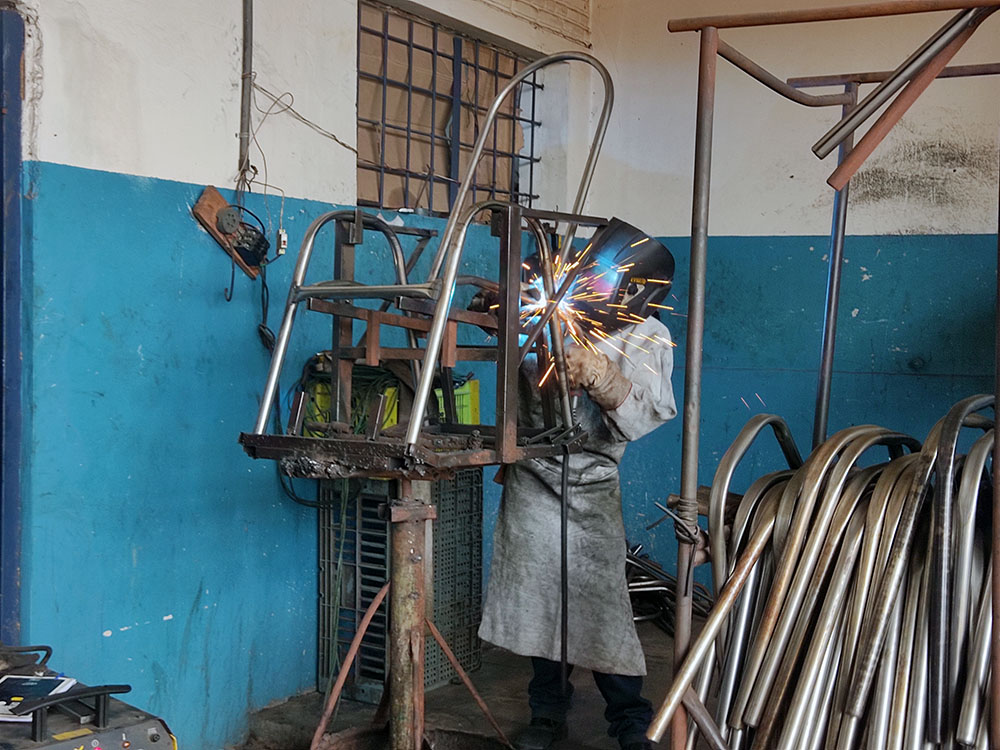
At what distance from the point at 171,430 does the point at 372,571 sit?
935 millimetres

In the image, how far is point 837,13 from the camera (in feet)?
6.04

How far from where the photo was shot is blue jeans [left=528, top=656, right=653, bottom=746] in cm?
322

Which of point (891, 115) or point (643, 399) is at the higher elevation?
point (891, 115)

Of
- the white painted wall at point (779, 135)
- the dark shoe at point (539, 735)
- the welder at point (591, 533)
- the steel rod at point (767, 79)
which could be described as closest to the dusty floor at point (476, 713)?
the dark shoe at point (539, 735)

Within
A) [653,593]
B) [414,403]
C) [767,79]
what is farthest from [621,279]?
[653,593]

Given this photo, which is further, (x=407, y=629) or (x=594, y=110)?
(x=594, y=110)

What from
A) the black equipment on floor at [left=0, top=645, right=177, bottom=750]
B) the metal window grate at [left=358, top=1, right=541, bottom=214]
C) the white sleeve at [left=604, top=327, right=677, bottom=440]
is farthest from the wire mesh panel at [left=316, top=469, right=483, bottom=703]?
the black equipment on floor at [left=0, top=645, right=177, bottom=750]

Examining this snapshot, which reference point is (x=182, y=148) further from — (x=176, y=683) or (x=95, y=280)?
(x=176, y=683)

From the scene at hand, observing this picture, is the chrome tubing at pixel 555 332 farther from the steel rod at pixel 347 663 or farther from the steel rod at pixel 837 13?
the steel rod at pixel 837 13

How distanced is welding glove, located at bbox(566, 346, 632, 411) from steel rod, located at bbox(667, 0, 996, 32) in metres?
1.09

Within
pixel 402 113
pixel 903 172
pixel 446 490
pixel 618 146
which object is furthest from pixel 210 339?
pixel 903 172

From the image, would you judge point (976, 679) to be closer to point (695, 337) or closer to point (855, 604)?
point (855, 604)

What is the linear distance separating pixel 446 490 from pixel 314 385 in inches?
26.4

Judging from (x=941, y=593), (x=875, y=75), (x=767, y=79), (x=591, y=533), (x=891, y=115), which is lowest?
(x=591, y=533)
